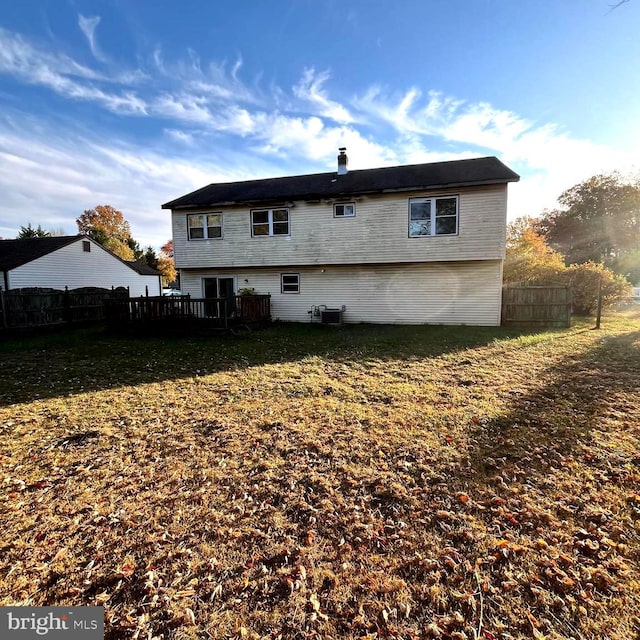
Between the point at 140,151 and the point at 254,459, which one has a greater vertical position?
the point at 140,151

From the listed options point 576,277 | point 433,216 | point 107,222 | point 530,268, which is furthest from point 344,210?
point 107,222

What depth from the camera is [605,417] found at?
495 centimetres

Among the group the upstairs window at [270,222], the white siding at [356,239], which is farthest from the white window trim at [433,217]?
the upstairs window at [270,222]

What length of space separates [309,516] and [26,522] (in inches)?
97.4

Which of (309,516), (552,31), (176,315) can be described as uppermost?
(552,31)

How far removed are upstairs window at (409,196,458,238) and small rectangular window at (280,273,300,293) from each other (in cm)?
557

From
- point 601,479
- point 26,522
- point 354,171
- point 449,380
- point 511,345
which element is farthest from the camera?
point 354,171

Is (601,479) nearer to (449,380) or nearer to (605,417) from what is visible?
(605,417)

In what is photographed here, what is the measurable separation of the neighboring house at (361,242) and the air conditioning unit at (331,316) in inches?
21.4

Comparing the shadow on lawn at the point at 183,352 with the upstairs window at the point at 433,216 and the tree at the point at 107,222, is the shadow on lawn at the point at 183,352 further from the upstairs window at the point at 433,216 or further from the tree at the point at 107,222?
the tree at the point at 107,222

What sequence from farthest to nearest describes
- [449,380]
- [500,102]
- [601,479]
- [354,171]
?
[354,171], [500,102], [449,380], [601,479]

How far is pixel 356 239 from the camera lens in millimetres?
14406

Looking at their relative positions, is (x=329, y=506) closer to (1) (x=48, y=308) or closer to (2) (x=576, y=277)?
(1) (x=48, y=308)

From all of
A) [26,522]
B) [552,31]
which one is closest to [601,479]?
[26,522]
